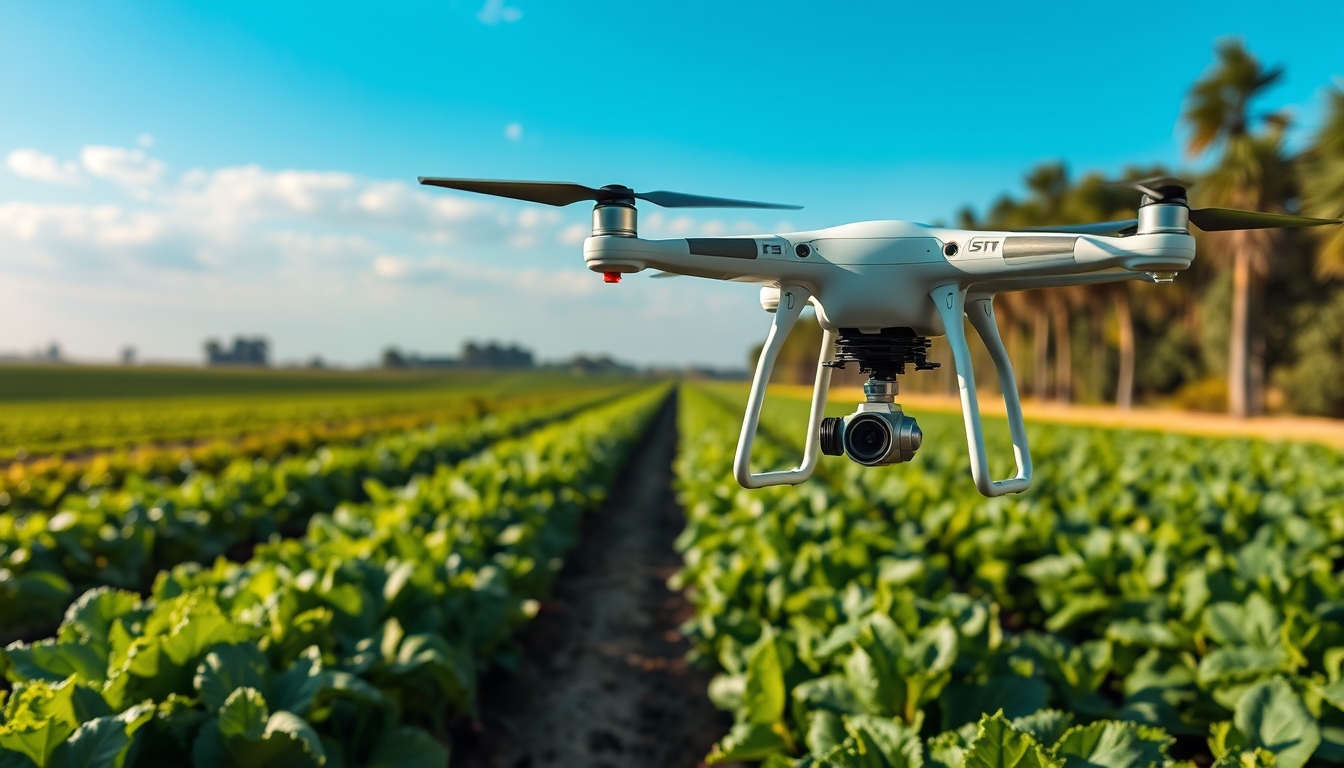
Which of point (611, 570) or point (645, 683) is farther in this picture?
point (611, 570)

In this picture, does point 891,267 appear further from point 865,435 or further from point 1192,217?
point 1192,217

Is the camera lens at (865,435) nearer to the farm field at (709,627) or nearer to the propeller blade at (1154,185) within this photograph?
the farm field at (709,627)

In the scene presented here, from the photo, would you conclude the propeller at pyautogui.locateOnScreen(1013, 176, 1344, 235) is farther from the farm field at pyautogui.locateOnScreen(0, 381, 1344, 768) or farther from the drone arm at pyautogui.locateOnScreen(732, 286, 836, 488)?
the farm field at pyautogui.locateOnScreen(0, 381, 1344, 768)

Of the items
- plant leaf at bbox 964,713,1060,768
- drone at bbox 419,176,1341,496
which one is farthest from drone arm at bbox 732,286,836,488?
plant leaf at bbox 964,713,1060,768

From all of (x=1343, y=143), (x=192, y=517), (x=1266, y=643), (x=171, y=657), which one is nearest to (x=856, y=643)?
(x=1266, y=643)

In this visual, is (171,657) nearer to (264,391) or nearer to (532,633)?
(532,633)

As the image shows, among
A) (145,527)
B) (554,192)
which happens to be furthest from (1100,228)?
(145,527)

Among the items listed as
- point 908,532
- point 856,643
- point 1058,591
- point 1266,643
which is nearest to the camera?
point 856,643
